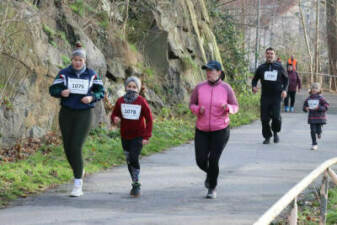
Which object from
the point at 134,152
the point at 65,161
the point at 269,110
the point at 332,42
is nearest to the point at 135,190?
the point at 134,152

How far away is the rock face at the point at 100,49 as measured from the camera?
11.1 metres

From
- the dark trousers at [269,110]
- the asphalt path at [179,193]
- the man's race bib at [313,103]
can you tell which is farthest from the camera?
the dark trousers at [269,110]

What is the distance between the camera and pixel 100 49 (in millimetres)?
15961

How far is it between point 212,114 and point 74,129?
69.9 inches

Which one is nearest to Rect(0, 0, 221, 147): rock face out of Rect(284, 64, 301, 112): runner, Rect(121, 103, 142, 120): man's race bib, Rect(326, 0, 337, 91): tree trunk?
Rect(284, 64, 301, 112): runner

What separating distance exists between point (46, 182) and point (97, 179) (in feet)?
2.79

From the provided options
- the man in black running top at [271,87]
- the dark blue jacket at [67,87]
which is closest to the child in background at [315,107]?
the man in black running top at [271,87]

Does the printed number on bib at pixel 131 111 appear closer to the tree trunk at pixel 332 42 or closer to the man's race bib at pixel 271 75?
the man's race bib at pixel 271 75

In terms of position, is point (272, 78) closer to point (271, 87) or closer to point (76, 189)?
point (271, 87)

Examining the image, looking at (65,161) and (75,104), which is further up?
(75,104)

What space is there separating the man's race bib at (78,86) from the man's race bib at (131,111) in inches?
21.1

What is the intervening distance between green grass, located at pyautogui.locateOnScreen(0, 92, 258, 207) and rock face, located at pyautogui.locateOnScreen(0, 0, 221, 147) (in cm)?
68

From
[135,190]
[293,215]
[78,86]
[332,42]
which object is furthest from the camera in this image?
[332,42]

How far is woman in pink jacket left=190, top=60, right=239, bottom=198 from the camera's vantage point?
7.84m
